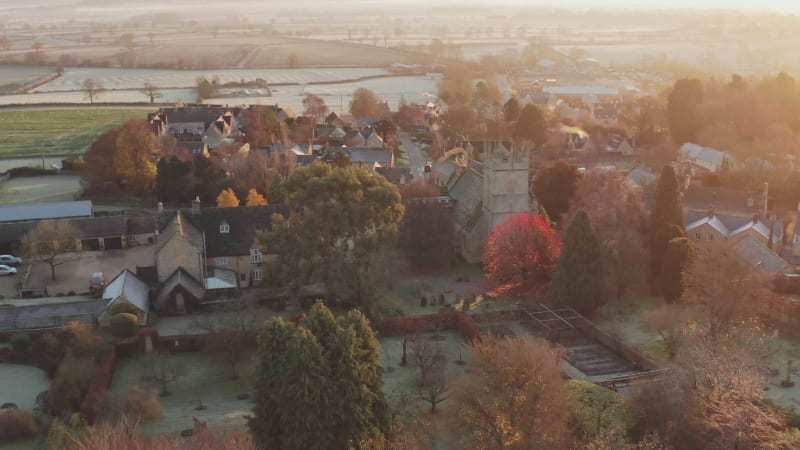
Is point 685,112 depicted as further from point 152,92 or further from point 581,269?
point 152,92

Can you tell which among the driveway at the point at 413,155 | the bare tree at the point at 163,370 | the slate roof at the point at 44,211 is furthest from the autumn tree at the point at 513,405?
the driveway at the point at 413,155

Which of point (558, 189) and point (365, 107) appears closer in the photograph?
point (558, 189)

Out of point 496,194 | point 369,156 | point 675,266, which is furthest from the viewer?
point 369,156

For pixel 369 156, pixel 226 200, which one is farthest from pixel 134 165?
pixel 369 156

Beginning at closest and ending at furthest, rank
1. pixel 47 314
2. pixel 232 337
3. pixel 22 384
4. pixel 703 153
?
pixel 22 384
pixel 232 337
pixel 47 314
pixel 703 153

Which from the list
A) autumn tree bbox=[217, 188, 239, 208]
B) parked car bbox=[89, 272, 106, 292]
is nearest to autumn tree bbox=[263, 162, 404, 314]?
parked car bbox=[89, 272, 106, 292]

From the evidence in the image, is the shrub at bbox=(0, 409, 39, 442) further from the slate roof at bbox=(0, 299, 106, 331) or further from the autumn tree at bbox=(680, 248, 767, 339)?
the autumn tree at bbox=(680, 248, 767, 339)
